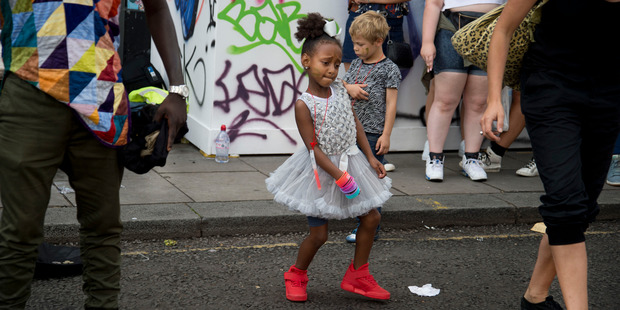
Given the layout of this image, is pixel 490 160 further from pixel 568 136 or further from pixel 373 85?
pixel 568 136

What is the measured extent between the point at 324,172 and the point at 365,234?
15.5 inches

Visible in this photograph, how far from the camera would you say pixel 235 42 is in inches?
284

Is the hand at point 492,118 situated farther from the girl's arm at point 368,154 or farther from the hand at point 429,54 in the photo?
the hand at point 429,54

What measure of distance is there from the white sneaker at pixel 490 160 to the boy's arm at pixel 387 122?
2.60 metres

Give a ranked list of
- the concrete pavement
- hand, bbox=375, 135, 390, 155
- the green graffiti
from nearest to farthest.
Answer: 1. hand, bbox=375, 135, 390, 155
2. the concrete pavement
3. the green graffiti

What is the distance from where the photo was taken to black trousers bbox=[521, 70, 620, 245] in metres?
3.07

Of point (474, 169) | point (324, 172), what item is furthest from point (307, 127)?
point (474, 169)

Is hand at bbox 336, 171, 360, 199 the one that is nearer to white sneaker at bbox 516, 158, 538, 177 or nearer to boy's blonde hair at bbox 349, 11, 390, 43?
boy's blonde hair at bbox 349, 11, 390, 43

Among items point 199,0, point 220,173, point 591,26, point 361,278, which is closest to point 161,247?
point 361,278

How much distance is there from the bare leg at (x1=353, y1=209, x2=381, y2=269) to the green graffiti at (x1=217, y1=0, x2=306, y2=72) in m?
3.67

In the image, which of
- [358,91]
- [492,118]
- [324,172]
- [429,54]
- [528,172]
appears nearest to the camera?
[492,118]

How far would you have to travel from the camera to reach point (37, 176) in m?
2.71

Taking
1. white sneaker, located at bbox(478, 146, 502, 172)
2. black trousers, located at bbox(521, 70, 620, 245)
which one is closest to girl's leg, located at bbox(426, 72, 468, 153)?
white sneaker, located at bbox(478, 146, 502, 172)

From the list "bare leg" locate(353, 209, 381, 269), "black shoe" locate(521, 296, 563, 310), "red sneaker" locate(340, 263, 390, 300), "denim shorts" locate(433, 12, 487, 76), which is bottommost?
"red sneaker" locate(340, 263, 390, 300)
